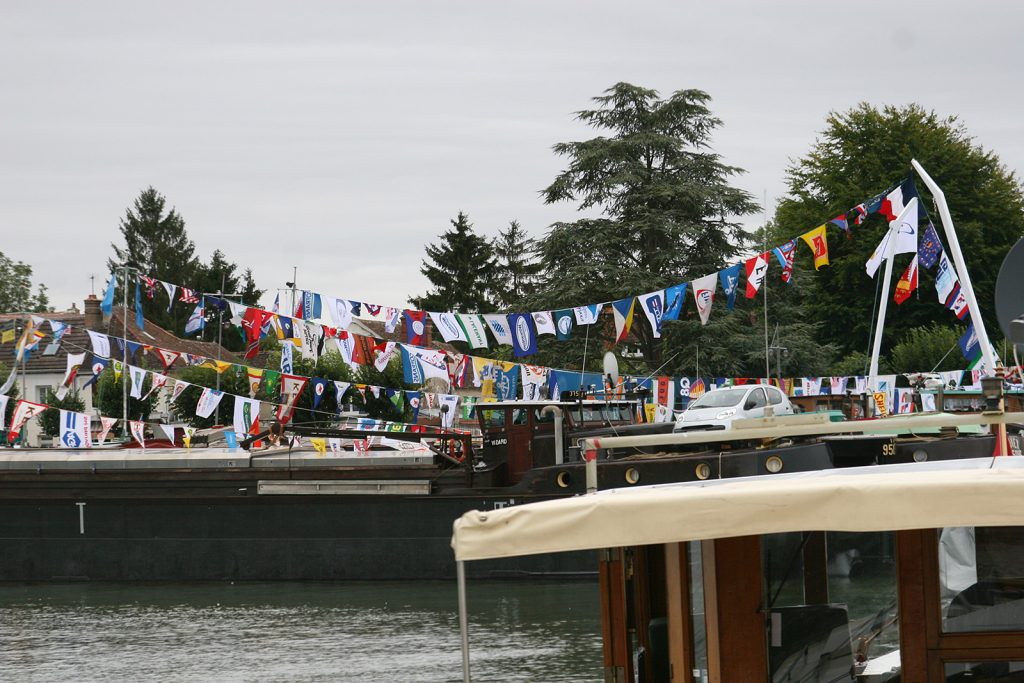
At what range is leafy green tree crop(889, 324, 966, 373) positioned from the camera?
42125 millimetres

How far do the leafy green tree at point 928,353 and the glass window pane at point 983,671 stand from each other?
39.3 meters

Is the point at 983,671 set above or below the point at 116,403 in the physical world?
below

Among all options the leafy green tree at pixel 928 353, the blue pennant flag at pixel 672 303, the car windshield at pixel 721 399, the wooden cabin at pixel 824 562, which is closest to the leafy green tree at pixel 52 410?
the blue pennant flag at pixel 672 303

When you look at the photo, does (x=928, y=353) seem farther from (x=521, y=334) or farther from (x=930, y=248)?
(x=521, y=334)

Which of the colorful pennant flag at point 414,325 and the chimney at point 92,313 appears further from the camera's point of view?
the chimney at point 92,313

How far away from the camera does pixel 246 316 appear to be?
25.3 meters

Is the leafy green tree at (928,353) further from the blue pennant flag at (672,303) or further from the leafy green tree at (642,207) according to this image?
the blue pennant flag at (672,303)

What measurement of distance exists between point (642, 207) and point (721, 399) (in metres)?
17.5

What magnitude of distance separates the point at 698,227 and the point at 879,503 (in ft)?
121

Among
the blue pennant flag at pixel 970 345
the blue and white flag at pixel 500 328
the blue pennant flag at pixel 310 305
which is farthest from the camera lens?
the blue pennant flag at pixel 970 345

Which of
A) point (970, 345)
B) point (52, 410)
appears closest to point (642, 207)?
point (970, 345)

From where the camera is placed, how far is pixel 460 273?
229 ft

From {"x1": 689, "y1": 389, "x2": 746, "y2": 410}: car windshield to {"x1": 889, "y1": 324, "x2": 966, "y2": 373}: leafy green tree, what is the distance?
20.2 meters

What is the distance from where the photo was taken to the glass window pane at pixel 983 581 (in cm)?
436
